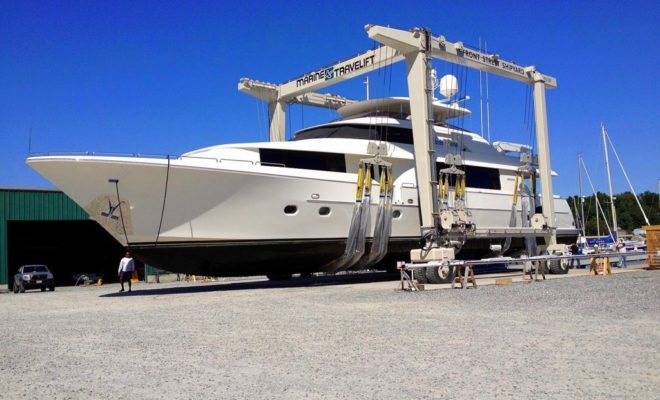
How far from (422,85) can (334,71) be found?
3.98 metres

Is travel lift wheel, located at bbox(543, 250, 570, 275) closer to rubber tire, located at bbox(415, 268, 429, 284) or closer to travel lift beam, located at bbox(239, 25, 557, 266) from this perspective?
travel lift beam, located at bbox(239, 25, 557, 266)

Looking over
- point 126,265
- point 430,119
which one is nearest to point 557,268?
point 430,119

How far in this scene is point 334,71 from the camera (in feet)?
66.1

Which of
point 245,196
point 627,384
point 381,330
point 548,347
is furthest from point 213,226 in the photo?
point 627,384

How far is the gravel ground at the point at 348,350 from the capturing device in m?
4.72

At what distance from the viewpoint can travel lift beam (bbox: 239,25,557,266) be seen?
17.2 metres

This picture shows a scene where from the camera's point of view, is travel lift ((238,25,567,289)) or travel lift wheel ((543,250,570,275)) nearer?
travel lift ((238,25,567,289))

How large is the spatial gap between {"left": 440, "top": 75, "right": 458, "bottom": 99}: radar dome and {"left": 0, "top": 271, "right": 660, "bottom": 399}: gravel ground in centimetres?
1261

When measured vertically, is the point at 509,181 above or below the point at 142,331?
above

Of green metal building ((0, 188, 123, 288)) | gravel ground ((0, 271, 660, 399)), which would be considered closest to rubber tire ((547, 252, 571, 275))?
gravel ground ((0, 271, 660, 399))

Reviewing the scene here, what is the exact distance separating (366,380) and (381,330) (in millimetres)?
2704

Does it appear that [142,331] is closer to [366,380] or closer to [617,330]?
[366,380]

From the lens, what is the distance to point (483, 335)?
7062 millimetres

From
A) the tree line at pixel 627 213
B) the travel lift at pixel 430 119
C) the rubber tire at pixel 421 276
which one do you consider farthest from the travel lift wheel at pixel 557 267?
the tree line at pixel 627 213
